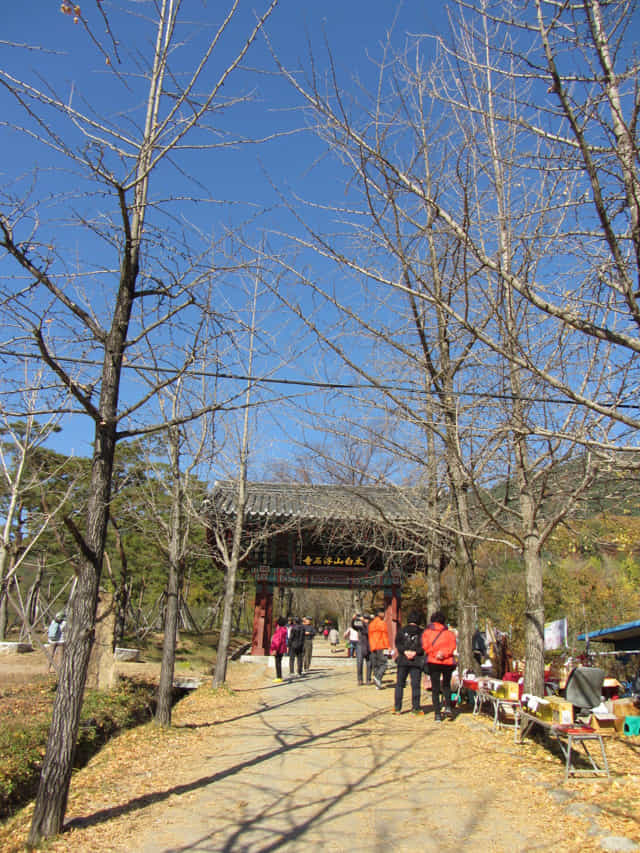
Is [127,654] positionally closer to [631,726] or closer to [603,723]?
[603,723]

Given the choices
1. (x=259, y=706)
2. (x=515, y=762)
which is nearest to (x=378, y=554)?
(x=259, y=706)

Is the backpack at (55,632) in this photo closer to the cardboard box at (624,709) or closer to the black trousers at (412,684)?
the black trousers at (412,684)

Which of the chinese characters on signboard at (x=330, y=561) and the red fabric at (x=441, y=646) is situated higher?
the chinese characters on signboard at (x=330, y=561)

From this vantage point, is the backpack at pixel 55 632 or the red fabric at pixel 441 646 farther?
the backpack at pixel 55 632

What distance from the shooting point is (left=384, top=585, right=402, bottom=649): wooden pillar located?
786 inches

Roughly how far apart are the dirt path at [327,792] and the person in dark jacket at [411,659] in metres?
0.42

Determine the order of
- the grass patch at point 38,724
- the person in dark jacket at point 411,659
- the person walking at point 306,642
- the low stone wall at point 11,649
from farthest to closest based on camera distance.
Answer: the person walking at point 306,642 < the low stone wall at point 11,649 < the person in dark jacket at point 411,659 < the grass patch at point 38,724

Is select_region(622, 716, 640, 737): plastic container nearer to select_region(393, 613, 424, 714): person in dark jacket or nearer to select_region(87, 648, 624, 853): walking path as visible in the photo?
select_region(87, 648, 624, 853): walking path

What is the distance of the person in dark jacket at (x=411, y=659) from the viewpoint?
9.12 metres

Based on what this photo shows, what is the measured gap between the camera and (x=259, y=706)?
35.7 feet

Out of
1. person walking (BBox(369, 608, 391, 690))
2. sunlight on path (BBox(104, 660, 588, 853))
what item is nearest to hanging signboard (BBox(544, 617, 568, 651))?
person walking (BBox(369, 608, 391, 690))

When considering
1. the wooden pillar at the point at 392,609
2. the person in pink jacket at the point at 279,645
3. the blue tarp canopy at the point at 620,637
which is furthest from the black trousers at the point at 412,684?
the wooden pillar at the point at 392,609

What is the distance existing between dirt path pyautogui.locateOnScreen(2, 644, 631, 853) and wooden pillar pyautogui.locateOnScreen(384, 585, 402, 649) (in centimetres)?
1138

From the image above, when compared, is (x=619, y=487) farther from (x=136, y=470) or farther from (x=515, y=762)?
(x=136, y=470)
